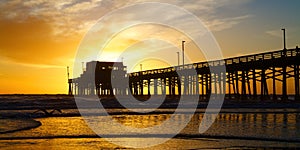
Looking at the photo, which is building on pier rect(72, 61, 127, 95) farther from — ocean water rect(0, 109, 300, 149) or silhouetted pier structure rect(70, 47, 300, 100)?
ocean water rect(0, 109, 300, 149)

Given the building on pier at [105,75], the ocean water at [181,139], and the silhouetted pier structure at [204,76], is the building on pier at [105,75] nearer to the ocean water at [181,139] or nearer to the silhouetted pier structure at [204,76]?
the silhouetted pier structure at [204,76]

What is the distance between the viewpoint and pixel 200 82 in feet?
177

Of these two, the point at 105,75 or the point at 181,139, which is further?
the point at 105,75

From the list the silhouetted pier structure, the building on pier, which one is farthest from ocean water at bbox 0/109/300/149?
the building on pier

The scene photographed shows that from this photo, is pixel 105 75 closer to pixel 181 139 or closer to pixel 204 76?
pixel 204 76

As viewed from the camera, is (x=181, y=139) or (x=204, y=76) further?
(x=204, y=76)

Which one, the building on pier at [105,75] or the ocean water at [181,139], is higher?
the building on pier at [105,75]

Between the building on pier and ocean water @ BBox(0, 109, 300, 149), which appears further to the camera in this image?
the building on pier

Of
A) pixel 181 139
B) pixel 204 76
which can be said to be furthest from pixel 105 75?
pixel 181 139

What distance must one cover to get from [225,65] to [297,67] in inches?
367

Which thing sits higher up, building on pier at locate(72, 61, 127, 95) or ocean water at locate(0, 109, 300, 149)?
building on pier at locate(72, 61, 127, 95)

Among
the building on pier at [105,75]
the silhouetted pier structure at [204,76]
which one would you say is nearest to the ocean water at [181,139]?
the silhouetted pier structure at [204,76]

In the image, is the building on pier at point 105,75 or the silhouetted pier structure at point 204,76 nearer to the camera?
the silhouetted pier structure at point 204,76

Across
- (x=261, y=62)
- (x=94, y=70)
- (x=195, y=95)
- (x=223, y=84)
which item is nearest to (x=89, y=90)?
(x=94, y=70)
